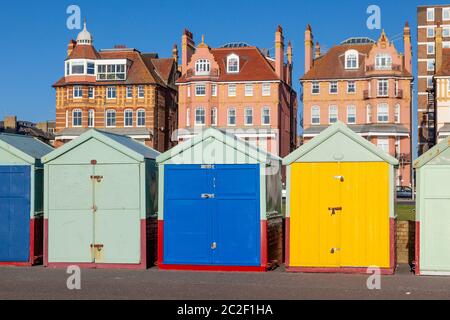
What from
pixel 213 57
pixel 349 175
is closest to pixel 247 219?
pixel 349 175

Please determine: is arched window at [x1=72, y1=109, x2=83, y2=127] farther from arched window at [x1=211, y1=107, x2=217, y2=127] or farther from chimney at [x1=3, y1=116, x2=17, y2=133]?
arched window at [x1=211, y1=107, x2=217, y2=127]

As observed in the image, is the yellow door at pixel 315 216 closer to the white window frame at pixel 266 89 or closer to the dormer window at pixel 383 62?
the dormer window at pixel 383 62

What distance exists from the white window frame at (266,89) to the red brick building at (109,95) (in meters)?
10.1

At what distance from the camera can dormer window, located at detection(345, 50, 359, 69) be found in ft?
240

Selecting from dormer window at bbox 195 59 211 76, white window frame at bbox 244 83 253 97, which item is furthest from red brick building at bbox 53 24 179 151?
white window frame at bbox 244 83 253 97

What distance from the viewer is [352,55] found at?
73188 mm

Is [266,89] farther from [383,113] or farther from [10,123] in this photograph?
[10,123]

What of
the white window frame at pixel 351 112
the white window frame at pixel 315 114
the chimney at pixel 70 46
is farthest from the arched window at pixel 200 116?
the chimney at pixel 70 46

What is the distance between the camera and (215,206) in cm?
1753

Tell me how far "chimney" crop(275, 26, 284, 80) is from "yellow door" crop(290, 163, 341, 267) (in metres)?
55.5

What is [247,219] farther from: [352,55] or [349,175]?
[352,55]

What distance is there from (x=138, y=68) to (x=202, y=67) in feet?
22.3
